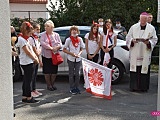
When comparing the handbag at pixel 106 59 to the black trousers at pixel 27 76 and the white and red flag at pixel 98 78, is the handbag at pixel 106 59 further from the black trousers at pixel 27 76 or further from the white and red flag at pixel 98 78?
the black trousers at pixel 27 76

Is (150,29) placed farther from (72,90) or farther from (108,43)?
(72,90)

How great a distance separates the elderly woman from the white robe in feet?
5.73

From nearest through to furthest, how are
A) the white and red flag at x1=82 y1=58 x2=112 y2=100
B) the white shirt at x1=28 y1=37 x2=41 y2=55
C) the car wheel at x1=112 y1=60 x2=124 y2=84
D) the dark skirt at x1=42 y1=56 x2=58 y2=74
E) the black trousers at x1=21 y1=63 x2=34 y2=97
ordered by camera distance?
the black trousers at x1=21 y1=63 x2=34 y2=97 → the white shirt at x1=28 y1=37 x2=41 y2=55 → the white and red flag at x1=82 y1=58 x2=112 y2=100 → the dark skirt at x1=42 y1=56 x2=58 y2=74 → the car wheel at x1=112 y1=60 x2=124 y2=84

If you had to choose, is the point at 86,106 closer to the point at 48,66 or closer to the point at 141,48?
the point at 48,66

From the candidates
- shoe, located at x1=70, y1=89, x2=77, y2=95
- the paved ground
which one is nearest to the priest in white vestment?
the paved ground

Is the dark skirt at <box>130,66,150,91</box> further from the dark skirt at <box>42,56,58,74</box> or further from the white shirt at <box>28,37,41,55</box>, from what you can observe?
the white shirt at <box>28,37,41,55</box>

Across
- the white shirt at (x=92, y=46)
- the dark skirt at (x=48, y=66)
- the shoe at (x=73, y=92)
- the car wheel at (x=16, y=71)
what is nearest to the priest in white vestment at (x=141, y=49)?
the white shirt at (x=92, y=46)

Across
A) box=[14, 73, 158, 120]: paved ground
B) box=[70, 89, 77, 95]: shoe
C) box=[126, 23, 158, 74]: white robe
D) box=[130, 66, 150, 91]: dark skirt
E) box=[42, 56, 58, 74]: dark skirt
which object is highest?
box=[126, 23, 158, 74]: white robe

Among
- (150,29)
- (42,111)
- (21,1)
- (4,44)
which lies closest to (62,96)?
(42,111)

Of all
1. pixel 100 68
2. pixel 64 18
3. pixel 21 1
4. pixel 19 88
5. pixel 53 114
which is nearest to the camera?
pixel 53 114

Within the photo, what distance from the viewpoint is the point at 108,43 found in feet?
24.1

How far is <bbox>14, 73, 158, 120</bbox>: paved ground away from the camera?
550 cm

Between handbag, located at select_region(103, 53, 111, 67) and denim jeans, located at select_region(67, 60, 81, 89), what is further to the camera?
handbag, located at select_region(103, 53, 111, 67)

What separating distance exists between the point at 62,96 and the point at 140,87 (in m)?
1.93
